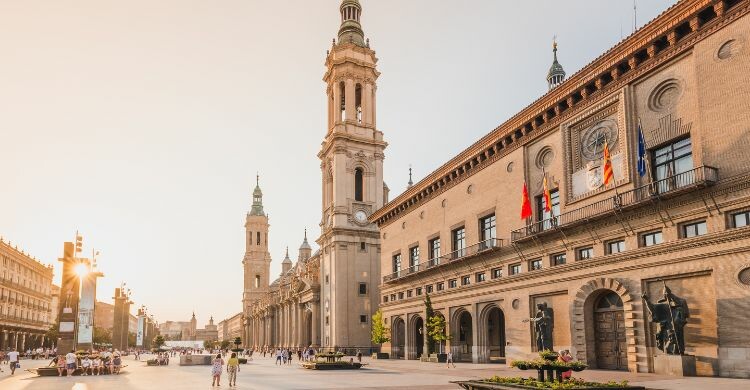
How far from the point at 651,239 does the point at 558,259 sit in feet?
23.7

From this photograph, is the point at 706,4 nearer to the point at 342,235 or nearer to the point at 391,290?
the point at 391,290

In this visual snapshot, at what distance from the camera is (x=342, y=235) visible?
76.4 metres

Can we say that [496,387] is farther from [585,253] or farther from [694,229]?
[585,253]

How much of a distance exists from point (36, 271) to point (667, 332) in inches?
4144

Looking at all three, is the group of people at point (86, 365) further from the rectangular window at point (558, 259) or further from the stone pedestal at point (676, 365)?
the stone pedestal at point (676, 365)

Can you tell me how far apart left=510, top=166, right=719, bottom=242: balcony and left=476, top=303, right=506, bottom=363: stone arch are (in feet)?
27.8

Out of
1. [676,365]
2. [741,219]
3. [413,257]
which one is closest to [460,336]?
[413,257]

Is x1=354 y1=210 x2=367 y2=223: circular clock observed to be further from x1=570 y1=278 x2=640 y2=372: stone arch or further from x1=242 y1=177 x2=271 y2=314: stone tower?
x1=242 y1=177 x2=271 y2=314: stone tower

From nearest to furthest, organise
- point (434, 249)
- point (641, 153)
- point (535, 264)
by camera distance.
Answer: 1. point (641, 153)
2. point (535, 264)
3. point (434, 249)

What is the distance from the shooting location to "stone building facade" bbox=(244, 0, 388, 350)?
75500mm

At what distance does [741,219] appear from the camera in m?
24.7

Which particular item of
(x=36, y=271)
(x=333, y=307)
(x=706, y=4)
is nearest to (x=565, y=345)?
(x=706, y=4)

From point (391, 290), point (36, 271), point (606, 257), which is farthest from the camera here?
point (36, 271)

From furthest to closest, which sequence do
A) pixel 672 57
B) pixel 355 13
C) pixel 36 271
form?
pixel 36 271 → pixel 355 13 → pixel 672 57
